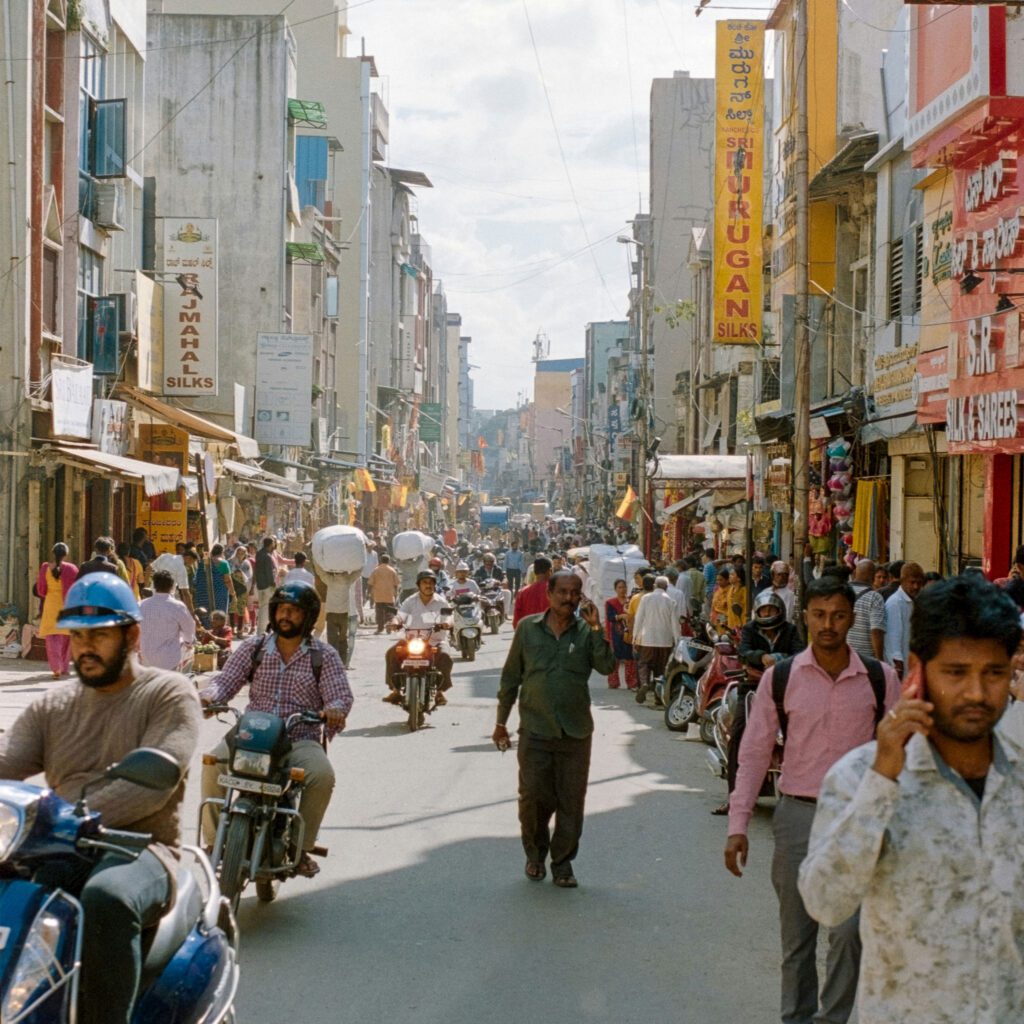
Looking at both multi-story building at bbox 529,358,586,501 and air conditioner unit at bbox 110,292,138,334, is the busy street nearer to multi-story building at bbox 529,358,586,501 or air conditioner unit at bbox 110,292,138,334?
air conditioner unit at bbox 110,292,138,334

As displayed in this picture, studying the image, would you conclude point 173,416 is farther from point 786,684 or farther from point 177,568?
point 786,684

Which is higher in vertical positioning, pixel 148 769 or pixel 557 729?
pixel 148 769

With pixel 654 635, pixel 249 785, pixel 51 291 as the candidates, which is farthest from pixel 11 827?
pixel 51 291

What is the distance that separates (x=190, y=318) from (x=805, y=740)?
27.5 meters

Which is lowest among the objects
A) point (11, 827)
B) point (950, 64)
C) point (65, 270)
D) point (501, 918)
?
point (501, 918)

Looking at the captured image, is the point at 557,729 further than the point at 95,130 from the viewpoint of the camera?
No

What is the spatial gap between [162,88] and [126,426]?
2017cm

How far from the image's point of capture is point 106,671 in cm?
505

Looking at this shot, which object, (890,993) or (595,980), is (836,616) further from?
(890,993)

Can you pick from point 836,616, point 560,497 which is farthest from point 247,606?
point 560,497

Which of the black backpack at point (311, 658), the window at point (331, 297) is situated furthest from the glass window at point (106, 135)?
the window at point (331, 297)

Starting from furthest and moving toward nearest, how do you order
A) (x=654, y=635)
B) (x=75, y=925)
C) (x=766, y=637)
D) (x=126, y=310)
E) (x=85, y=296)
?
(x=126, y=310) < (x=85, y=296) < (x=654, y=635) < (x=766, y=637) < (x=75, y=925)

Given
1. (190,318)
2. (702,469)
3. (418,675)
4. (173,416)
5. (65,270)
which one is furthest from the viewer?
(190,318)

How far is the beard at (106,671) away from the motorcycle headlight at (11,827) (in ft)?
3.55
